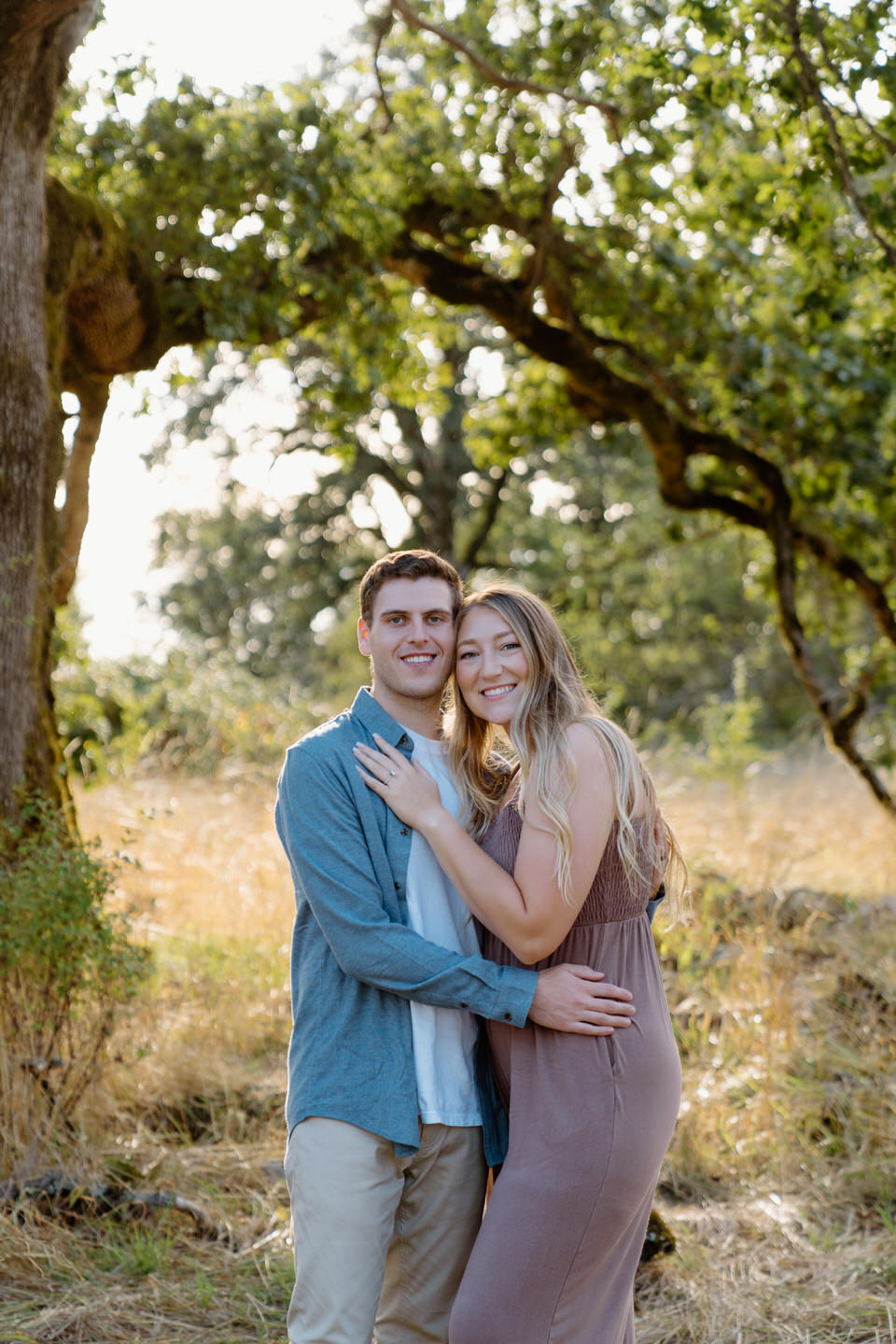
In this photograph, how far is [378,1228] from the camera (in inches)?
102

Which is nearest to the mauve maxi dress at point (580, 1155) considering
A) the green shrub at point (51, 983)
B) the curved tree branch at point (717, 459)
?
the green shrub at point (51, 983)

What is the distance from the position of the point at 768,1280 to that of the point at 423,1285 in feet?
5.61

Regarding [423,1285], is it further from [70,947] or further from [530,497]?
[530,497]

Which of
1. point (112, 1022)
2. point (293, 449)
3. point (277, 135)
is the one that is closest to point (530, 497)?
point (293, 449)

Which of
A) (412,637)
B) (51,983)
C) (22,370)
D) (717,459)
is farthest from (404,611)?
(717,459)

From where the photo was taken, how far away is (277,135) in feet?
18.9

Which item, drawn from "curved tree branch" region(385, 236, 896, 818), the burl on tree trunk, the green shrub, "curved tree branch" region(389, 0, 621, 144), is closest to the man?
the green shrub

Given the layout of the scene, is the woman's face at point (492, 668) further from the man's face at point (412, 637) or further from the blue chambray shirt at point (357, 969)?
the blue chambray shirt at point (357, 969)

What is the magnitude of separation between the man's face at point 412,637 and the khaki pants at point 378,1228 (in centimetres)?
104

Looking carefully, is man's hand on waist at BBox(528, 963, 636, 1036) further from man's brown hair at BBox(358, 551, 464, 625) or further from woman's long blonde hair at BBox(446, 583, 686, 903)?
man's brown hair at BBox(358, 551, 464, 625)

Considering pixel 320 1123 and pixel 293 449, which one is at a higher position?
pixel 293 449

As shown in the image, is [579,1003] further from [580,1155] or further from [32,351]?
[32,351]

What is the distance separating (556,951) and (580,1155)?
46 centimetres

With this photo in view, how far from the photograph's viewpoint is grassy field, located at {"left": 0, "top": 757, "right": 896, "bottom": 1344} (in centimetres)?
370
